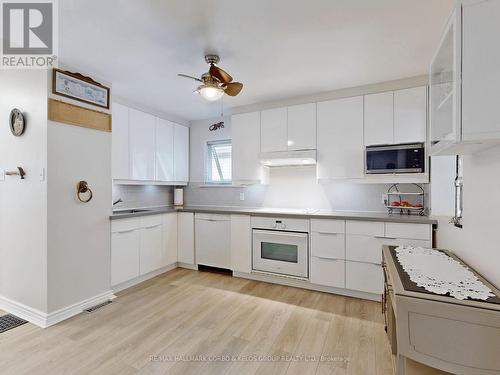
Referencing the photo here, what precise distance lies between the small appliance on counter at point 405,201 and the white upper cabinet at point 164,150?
125 inches

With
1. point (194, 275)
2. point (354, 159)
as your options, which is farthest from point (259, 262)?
point (354, 159)

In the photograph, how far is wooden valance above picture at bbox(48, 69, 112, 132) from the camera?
239 centimetres

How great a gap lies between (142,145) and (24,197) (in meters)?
1.52

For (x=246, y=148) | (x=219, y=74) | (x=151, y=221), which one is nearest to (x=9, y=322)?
(x=151, y=221)

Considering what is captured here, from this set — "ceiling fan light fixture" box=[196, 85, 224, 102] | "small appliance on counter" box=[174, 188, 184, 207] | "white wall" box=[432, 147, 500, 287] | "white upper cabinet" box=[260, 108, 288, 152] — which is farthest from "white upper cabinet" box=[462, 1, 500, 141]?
"small appliance on counter" box=[174, 188, 184, 207]

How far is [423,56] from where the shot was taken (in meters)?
2.41

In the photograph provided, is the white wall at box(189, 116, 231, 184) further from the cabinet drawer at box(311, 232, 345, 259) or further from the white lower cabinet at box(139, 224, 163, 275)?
the cabinet drawer at box(311, 232, 345, 259)

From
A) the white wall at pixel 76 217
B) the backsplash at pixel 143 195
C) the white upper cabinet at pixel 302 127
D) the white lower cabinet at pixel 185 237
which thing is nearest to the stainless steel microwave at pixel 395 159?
the white upper cabinet at pixel 302 127

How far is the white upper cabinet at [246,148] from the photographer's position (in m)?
3.75

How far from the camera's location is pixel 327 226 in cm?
301

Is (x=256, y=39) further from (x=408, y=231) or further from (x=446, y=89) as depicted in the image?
(x=408, y=231)

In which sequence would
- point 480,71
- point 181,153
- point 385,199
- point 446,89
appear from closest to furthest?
point 480,71 < point 446,89 < point 385,199 < point 181,153

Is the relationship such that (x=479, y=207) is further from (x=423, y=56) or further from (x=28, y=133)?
(x=28, y=133)

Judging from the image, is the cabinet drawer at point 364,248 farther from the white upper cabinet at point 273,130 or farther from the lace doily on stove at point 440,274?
the white upper cabinet at point 273,130
